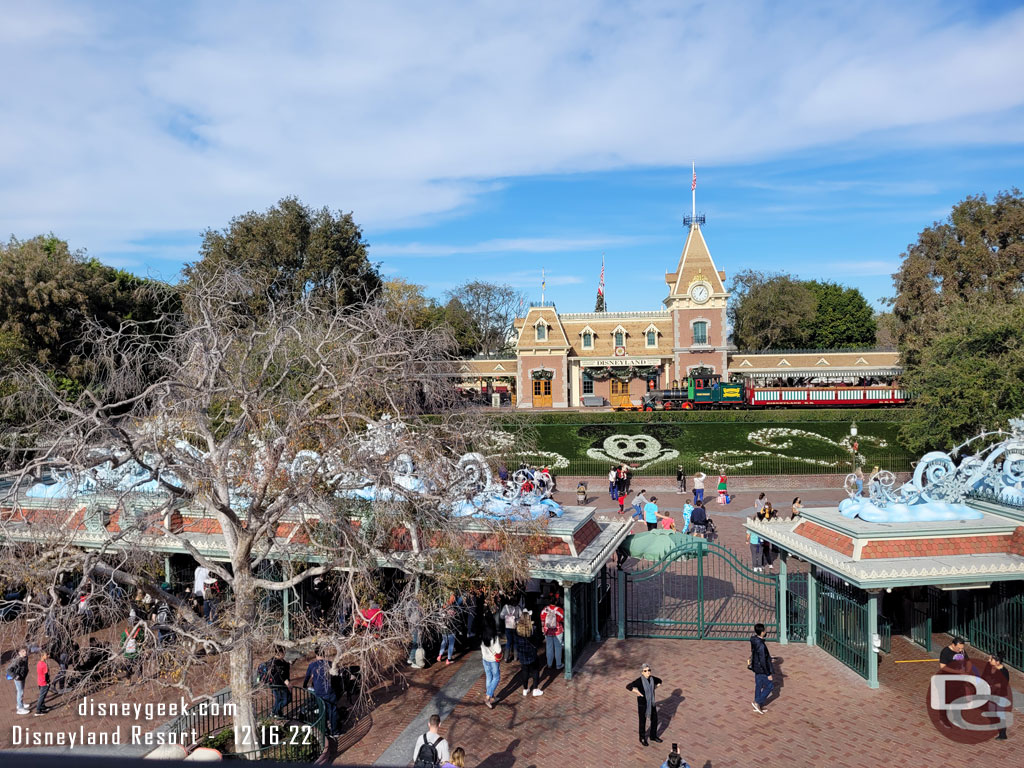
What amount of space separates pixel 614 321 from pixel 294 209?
2640 centimetres

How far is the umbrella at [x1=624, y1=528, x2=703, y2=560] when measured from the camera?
52.8ft

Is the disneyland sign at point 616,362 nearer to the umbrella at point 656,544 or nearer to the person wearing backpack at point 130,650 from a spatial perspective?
the umbrella at point 656,544

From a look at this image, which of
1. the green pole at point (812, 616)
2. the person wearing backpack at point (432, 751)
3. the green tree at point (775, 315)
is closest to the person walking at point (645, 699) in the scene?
the person wearing backpack at point (432, 751)

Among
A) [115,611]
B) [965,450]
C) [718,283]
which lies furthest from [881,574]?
[718,283]

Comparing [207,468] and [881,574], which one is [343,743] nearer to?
[207,468]

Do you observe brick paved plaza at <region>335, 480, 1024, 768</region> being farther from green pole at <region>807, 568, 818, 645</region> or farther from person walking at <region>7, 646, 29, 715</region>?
person walking at <region>7, 646, 29, 715</region>

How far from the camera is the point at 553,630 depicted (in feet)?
44.7

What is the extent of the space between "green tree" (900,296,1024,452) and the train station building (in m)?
23.1

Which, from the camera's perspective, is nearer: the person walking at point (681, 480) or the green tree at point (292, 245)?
the person walking at point (681, 480)

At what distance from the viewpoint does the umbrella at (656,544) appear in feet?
52.8

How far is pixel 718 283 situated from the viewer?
5447cm

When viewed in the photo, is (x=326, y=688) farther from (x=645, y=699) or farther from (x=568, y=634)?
(x=645, y=699)

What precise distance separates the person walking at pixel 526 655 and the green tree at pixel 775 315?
63.5m

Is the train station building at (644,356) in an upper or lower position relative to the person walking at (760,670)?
upper
